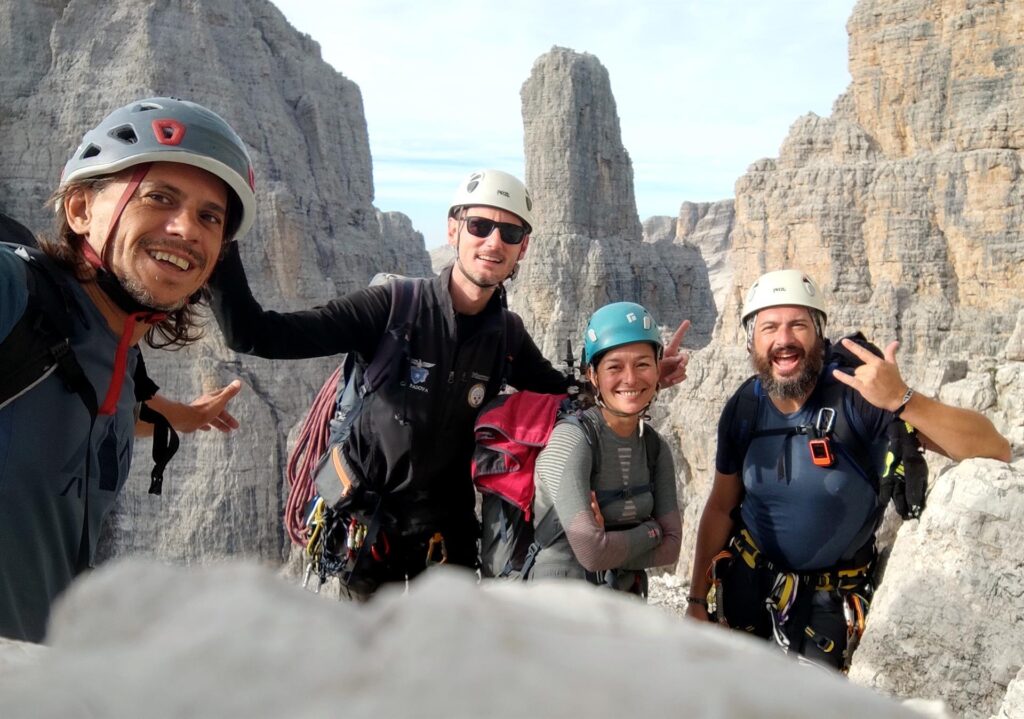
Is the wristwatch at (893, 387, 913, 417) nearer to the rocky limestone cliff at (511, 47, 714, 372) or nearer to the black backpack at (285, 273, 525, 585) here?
the black backpack at (285, 273, 525, 585)

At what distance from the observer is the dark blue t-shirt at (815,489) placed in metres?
3.23

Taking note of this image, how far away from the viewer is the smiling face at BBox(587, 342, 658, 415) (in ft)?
10.5

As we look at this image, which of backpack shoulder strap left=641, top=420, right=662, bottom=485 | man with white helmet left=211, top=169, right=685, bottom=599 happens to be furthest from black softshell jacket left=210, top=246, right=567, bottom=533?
backpack shoulder strap left=641, top=420, right=662, bottom=485

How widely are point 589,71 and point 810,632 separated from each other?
38027 millimetres

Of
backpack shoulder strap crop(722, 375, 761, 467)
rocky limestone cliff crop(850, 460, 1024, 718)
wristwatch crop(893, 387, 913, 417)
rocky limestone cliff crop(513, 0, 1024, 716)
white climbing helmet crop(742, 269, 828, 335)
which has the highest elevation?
rocky limestone cliff crop(513, 0, 1024, 716)

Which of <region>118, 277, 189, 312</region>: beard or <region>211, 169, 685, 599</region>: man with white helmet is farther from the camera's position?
<region>211, 169, 685, 599</region>: man with white helmet

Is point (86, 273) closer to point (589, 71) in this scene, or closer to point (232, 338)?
point (232, 338)

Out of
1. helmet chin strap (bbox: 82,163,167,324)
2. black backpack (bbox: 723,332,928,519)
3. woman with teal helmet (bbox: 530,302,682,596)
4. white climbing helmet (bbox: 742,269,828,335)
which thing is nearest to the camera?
helmet chin strap (bbox: 82,163,167,324)

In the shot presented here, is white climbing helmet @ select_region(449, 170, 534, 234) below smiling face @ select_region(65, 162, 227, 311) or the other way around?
the other way around

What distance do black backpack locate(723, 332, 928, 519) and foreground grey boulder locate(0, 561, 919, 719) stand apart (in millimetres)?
2670

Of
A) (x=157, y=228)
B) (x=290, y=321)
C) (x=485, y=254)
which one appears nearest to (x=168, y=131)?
(x=157, y=228)

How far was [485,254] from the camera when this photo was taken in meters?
3.39

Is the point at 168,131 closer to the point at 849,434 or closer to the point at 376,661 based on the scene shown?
the point at 376,661

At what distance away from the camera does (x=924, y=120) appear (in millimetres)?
17859
